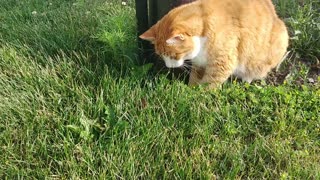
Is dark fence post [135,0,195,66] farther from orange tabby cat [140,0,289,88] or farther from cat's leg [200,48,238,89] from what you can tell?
cat's leg [200,48,238,89]

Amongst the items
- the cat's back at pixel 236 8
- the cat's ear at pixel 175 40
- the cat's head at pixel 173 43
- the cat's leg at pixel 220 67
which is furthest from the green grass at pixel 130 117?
the cat's back at pixel 236 8

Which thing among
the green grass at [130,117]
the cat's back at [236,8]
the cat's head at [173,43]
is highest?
the cat's back at [236,8]

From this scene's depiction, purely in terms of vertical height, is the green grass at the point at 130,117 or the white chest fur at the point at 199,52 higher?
the white chest fur at the point at 199,52

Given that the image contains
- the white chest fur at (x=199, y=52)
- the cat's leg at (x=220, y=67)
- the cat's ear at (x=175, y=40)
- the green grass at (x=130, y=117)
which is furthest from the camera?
the cat's leg at (x=220, y=67)

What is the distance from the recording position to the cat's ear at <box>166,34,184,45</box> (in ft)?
8.28

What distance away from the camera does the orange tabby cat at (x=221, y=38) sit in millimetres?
2613

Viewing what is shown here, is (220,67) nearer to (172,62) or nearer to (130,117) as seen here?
(172,62)

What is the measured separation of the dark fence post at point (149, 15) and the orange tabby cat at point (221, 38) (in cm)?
19

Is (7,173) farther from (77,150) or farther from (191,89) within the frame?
(191,89)

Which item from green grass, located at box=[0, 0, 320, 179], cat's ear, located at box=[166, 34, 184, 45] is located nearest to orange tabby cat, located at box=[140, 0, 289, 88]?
cat's ear, located at box=[166, 34, 184, 45]

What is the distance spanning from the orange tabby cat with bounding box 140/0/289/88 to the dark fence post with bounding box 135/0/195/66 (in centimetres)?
19

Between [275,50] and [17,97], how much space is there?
1735 mm

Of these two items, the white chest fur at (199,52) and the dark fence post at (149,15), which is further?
the dark fence post at (149,15)

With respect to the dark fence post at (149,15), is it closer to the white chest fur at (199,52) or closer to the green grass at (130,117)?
the green grass at (130,117)
